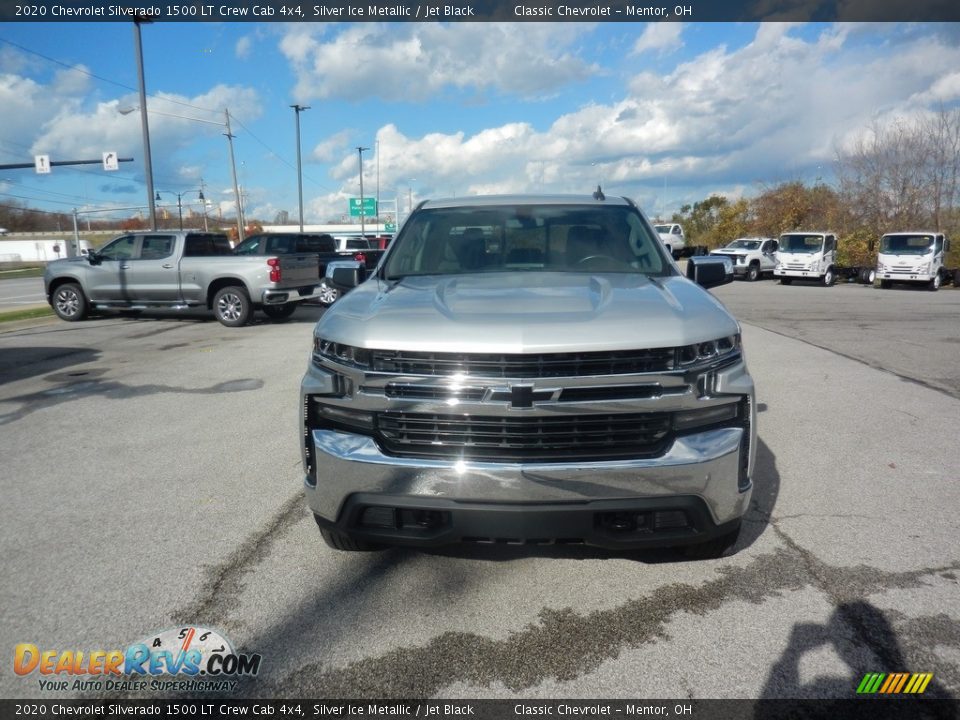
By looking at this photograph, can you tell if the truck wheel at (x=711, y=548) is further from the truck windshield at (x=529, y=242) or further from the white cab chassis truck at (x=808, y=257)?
the white cab chassis truck at (x=808, y=257)

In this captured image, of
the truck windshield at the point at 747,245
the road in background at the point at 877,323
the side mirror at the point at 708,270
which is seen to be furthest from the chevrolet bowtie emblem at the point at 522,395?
the truck windshield at the point at 747,245

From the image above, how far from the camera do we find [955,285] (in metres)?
25.4

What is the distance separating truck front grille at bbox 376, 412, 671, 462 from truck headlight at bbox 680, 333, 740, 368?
0.79 feet

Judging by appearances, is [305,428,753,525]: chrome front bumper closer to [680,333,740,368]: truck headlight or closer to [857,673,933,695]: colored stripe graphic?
[680,333,740,368]: truck headlight

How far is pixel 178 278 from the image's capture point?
13.7 metres

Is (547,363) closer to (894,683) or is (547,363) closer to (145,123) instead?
(894,683)

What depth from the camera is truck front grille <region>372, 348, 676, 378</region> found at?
263 centimetres

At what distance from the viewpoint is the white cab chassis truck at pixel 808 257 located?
87.5 ft

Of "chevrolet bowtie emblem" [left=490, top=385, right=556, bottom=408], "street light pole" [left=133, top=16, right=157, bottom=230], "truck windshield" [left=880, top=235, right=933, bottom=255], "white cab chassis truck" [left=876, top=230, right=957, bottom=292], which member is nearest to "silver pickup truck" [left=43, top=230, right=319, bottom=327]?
"street light pole" [left=133, top=16, right=157, bottom=230]

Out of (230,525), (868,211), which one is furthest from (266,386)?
(868,211)

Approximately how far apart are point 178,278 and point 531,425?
1292cm

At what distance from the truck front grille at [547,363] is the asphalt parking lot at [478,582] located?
1.04 metres

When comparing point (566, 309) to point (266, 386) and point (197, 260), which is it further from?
point (197, 260)

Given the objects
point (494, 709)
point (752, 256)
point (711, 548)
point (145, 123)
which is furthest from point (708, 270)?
point (752, 256)
